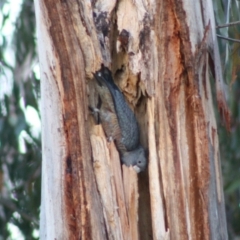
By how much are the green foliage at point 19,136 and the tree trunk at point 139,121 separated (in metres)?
1.52

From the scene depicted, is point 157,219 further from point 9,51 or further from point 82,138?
point 9,51

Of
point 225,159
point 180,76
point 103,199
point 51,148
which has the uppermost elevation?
point 180,76

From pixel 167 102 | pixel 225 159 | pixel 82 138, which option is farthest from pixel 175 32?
pixel 225 159

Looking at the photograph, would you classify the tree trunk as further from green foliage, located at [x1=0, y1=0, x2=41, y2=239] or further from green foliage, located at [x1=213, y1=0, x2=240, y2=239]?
green foliage, located at [x1=0, y1=0, x2=41, y2=239]

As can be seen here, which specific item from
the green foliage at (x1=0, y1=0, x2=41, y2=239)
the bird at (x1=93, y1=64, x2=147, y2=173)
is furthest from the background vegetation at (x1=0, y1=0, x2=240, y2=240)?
the bird at (x1=93, y1=64, x2=147, y2=173)

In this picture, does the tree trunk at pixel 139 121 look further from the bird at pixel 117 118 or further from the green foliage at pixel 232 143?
the green foliage at pixel 232 143

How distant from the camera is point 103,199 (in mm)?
1576

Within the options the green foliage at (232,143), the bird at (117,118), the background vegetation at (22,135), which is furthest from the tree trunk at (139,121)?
the background vegetation at (22,135)

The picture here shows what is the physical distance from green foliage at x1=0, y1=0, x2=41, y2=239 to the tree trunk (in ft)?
4.97

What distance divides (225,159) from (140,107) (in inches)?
72.0

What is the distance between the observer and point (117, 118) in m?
1.67

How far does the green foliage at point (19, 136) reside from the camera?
3184 mm

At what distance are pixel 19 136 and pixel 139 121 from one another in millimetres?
1643

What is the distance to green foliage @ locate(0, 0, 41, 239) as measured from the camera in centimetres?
318
